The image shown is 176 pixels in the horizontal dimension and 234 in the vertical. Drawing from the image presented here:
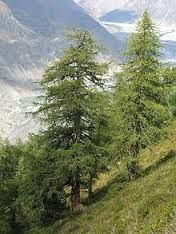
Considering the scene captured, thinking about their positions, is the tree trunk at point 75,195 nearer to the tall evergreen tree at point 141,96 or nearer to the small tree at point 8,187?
the tall evergreen tree at point 141,96

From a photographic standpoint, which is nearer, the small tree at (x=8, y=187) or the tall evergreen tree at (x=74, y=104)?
the tall evergreen tree at (x=74, y=104)

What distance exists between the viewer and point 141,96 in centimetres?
3083

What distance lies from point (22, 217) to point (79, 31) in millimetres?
34531

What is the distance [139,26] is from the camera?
1253 inches

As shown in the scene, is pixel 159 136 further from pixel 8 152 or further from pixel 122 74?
pixel 8 152

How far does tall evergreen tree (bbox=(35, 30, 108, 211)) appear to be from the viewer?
29906mm

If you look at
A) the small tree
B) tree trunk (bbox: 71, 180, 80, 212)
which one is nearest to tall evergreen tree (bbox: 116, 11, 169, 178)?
tree trunk (bbox: 71, 180, 80, 212)

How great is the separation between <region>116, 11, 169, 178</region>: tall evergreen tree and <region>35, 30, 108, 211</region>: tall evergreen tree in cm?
181

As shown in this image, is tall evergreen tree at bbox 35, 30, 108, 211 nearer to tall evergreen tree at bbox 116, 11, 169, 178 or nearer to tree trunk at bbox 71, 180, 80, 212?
tree trunk at bbox 71, 180, 80, 212

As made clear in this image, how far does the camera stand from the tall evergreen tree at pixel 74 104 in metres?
29.9

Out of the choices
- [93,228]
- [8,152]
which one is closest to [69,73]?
[93,228]

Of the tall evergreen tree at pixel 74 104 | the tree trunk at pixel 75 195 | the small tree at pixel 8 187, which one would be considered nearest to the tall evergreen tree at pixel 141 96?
the tall evergreen tree at pixel 74 104

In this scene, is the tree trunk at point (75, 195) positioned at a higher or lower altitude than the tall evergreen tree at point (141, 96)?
lower

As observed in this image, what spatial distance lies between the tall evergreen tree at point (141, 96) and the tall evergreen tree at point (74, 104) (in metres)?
1.81
